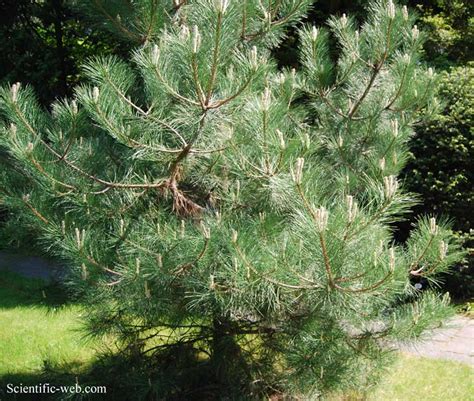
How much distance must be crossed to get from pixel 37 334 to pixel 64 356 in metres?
0.72

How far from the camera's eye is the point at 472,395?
4594 millimetres

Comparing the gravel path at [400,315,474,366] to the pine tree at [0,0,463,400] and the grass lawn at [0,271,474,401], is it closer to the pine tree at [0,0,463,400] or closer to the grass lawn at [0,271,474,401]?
the grass lawn at [0,271,474,401]

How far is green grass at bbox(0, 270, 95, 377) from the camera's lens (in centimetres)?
491

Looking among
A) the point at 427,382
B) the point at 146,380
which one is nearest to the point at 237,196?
the point at 146,380

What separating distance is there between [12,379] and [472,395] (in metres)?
3.34

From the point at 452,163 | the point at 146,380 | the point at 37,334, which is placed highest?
the point at 452,163

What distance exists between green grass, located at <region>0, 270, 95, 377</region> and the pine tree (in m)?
1.04

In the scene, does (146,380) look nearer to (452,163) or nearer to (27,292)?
(27,292)

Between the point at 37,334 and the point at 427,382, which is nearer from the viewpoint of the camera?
the point at 427,382

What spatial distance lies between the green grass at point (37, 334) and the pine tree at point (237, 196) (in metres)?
1.04

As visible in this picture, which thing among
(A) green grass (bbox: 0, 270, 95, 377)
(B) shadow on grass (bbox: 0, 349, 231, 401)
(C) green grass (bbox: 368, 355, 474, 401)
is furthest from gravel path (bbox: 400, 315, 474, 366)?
(A) green grass (bbox: 0, 270, 95, 377)

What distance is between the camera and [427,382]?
489 centimetres

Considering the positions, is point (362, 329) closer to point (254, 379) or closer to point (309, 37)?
point (254, 379)

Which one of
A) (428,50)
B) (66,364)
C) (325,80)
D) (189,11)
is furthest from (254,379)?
(428,50)
